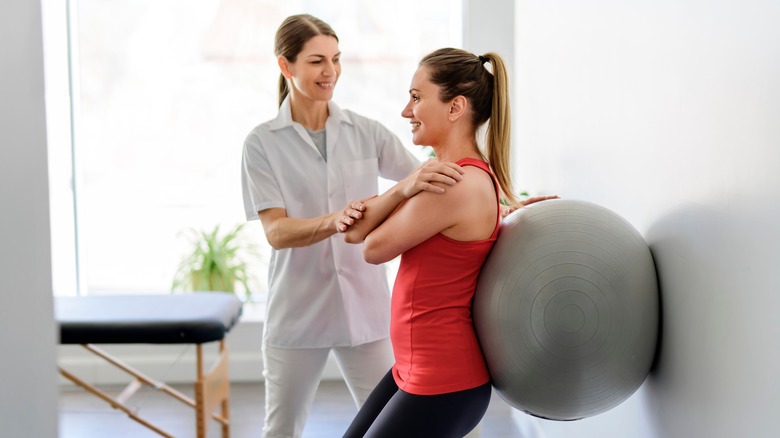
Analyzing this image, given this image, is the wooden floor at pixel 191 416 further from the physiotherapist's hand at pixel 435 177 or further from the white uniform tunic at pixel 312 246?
the physiotherapist's hand at pixel 435 177

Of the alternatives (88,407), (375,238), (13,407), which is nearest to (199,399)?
(88,407)

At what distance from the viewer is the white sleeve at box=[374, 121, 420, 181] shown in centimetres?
243

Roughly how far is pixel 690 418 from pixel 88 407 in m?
3.21

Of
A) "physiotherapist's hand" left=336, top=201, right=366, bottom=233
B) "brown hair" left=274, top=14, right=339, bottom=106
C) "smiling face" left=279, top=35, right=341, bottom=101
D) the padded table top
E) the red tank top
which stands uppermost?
"brown hair" left=274, top=14, right=339, bottom=106

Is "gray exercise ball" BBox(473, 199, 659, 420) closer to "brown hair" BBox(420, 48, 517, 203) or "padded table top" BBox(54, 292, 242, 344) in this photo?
"brown hair" BBox(420, 48, 517, 203)

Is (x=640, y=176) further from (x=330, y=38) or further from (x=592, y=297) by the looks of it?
(x=330, y=38)

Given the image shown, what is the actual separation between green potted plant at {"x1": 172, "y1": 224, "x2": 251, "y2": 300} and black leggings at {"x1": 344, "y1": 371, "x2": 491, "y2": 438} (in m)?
2.80

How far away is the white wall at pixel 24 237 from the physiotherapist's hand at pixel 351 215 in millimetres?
1116

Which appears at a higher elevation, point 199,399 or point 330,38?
point 330,38

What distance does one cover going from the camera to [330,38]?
7.62 ft

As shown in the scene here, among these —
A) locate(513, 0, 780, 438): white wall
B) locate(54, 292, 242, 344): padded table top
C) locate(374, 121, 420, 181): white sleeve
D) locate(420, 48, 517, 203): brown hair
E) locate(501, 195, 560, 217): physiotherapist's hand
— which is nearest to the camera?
locate(513, 0, 780, 438): white wall

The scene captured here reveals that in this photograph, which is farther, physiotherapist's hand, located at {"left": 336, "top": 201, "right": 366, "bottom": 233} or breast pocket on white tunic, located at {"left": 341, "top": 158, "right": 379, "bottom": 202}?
breast pocket on white tunic, located at {"left": 341, "top": 158, "right": 379, "bottom": 202}

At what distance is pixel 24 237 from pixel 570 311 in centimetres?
108

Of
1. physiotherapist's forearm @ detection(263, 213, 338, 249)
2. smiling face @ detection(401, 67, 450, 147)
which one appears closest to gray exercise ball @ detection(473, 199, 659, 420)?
smiling face @ detection(401, 67, 450, 147)
